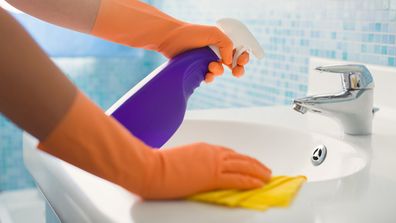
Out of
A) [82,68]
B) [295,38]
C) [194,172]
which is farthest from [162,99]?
[82,68]

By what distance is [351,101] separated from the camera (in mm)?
817

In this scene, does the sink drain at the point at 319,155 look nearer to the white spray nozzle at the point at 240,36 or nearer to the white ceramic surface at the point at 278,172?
the white ceramic surface at the point at 278,172

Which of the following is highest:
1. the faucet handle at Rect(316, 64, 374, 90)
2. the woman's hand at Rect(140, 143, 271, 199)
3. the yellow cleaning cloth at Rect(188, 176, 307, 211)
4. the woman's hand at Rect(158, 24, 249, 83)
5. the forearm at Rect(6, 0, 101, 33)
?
the forearm at Rect(6, 0, 101, 33)

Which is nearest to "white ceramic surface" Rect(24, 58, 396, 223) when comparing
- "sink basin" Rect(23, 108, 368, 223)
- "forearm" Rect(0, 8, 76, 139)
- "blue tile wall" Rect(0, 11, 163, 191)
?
"sink basin" Rect(23, 108, 368, 223)

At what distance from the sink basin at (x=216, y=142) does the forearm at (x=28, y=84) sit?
0.10 m

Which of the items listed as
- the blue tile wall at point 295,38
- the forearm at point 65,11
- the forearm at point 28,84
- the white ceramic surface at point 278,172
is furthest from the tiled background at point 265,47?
the forearm at point 28,84

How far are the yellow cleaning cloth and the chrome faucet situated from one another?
31cm

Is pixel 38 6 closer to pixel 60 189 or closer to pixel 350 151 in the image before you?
pixel 60 189

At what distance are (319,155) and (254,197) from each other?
0.36 metres

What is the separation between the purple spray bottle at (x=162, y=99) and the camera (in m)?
0.71

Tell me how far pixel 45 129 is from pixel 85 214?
93 millimetres

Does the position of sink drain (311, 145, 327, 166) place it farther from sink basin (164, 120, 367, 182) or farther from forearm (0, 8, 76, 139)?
forearm (0, 8, 76, 139)

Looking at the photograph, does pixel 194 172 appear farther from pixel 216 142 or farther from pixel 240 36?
pixel 216 142

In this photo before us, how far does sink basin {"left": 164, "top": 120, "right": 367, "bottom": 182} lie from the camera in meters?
0.77
